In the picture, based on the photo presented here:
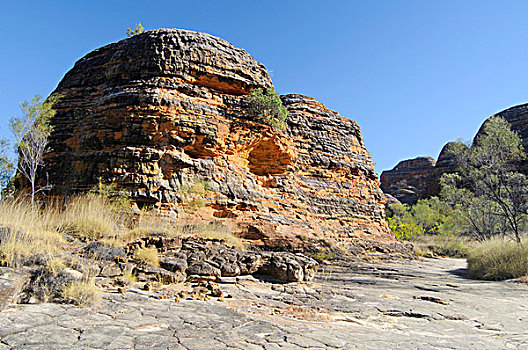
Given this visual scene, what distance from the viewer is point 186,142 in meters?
12.2

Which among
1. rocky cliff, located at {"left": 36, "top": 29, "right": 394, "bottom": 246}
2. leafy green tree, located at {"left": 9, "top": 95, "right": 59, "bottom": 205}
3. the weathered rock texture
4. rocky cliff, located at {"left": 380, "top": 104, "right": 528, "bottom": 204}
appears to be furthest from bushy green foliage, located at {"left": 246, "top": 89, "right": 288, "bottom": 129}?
the weathered rock texture

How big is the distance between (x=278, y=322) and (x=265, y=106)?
11.2 metres

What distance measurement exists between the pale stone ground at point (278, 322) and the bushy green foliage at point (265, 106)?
29.2 feet

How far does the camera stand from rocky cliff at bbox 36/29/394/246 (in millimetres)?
11586

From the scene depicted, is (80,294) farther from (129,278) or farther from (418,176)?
(418,176)

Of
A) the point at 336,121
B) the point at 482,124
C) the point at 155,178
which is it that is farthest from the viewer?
the point at 482,124

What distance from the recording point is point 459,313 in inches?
225

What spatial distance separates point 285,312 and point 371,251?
11996mm

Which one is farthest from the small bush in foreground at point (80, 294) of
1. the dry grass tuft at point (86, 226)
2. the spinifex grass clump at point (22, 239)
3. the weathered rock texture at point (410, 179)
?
the weathered rock texture at point (410, 179)

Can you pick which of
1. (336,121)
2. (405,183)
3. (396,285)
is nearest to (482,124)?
(405,183)

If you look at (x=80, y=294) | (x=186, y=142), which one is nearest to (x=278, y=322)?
(x=80, y=294)

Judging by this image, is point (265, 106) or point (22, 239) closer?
point (22, 239)

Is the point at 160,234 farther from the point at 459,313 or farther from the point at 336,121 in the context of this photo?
the point at 336,121

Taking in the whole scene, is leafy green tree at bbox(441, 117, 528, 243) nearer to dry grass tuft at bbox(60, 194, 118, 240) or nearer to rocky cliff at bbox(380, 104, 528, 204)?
dry grass tuft at bbox(60, 194, 118, 240)
